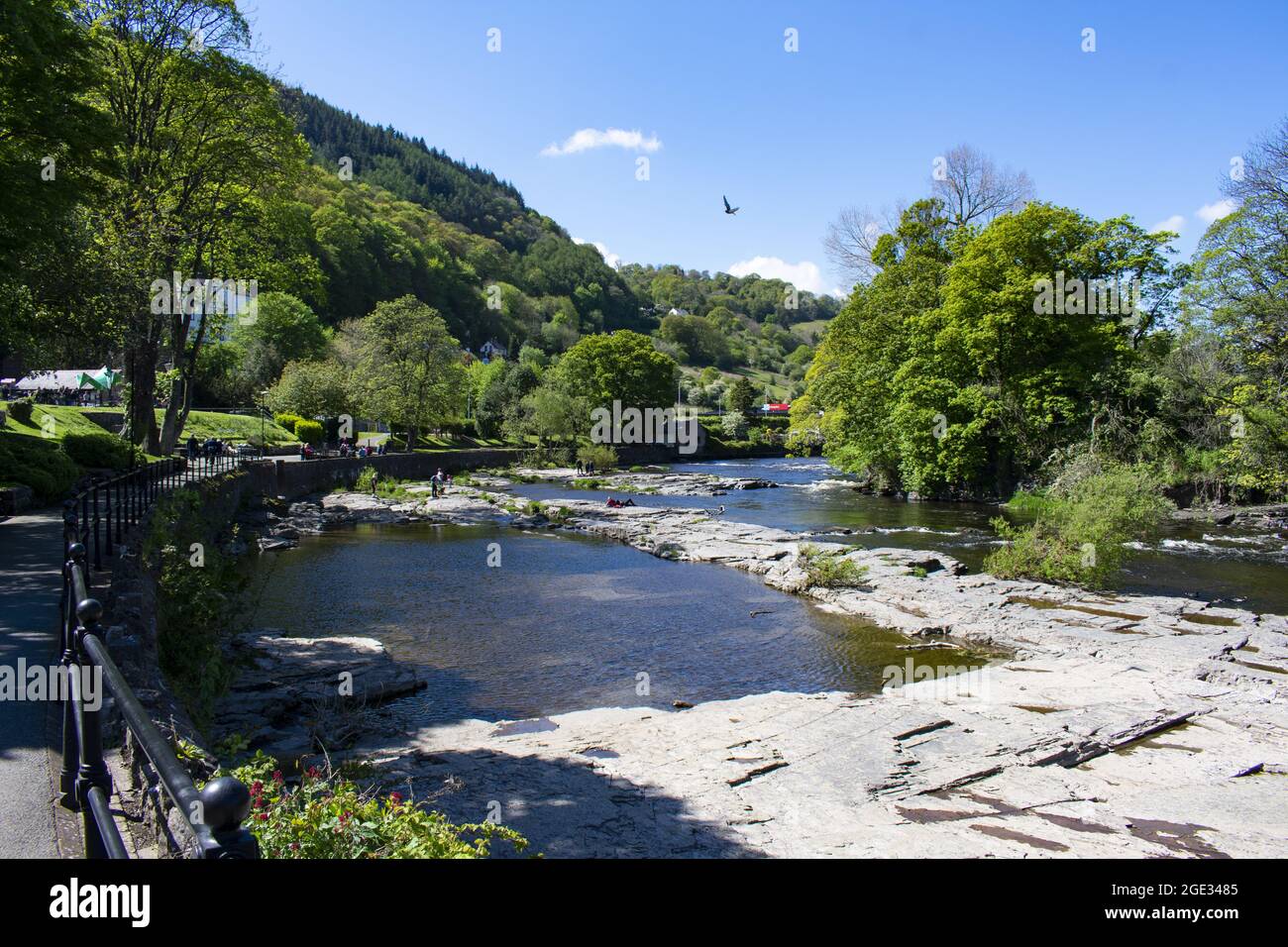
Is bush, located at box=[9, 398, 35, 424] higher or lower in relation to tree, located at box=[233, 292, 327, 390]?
lower

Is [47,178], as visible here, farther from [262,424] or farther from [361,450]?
[361,450]

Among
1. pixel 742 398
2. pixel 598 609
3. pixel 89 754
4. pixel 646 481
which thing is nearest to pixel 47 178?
pixel 598 609

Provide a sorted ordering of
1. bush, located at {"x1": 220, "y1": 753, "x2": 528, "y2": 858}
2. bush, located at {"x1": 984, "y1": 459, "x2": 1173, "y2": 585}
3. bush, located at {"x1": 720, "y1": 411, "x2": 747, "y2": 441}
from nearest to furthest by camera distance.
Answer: bush, located at {"x1": 220, "y1": 753, "x2": 528, "y2": 858} < bush, located at {"x1": 984, "y1": 459, "x2": 1173, "y2": 585} < bush, located at {"x1": 720, "y1": 411, "x2": 747, "y2": 441}

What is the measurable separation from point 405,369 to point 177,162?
3049 centimetres

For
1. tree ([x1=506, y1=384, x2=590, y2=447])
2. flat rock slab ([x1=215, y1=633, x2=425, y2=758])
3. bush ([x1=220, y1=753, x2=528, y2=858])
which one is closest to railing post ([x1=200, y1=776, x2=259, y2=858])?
bush ([x1=220, y1=753, x2=528, y2=858])

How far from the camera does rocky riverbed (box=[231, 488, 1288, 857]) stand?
7164mm

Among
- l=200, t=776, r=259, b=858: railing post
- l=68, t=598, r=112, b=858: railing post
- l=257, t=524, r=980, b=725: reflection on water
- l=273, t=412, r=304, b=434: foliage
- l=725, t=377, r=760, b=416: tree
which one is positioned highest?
l=725, t=377, r=760, b=416: tree

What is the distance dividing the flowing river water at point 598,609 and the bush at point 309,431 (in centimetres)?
2191

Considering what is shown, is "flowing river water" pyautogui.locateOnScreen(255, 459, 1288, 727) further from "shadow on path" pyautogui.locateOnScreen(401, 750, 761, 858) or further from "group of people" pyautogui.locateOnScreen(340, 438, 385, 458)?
"group of people" pyautogui.locateOnScreen(340, 438, 385, 458)

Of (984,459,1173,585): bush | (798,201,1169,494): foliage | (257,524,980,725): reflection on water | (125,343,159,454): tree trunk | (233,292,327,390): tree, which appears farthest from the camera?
(233,292,327,390): tree

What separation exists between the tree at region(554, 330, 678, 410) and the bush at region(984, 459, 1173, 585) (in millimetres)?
63599

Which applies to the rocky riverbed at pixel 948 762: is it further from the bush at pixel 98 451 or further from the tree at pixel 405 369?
the tree at pixel 405 369

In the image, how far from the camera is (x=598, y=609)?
19047 millimetres
